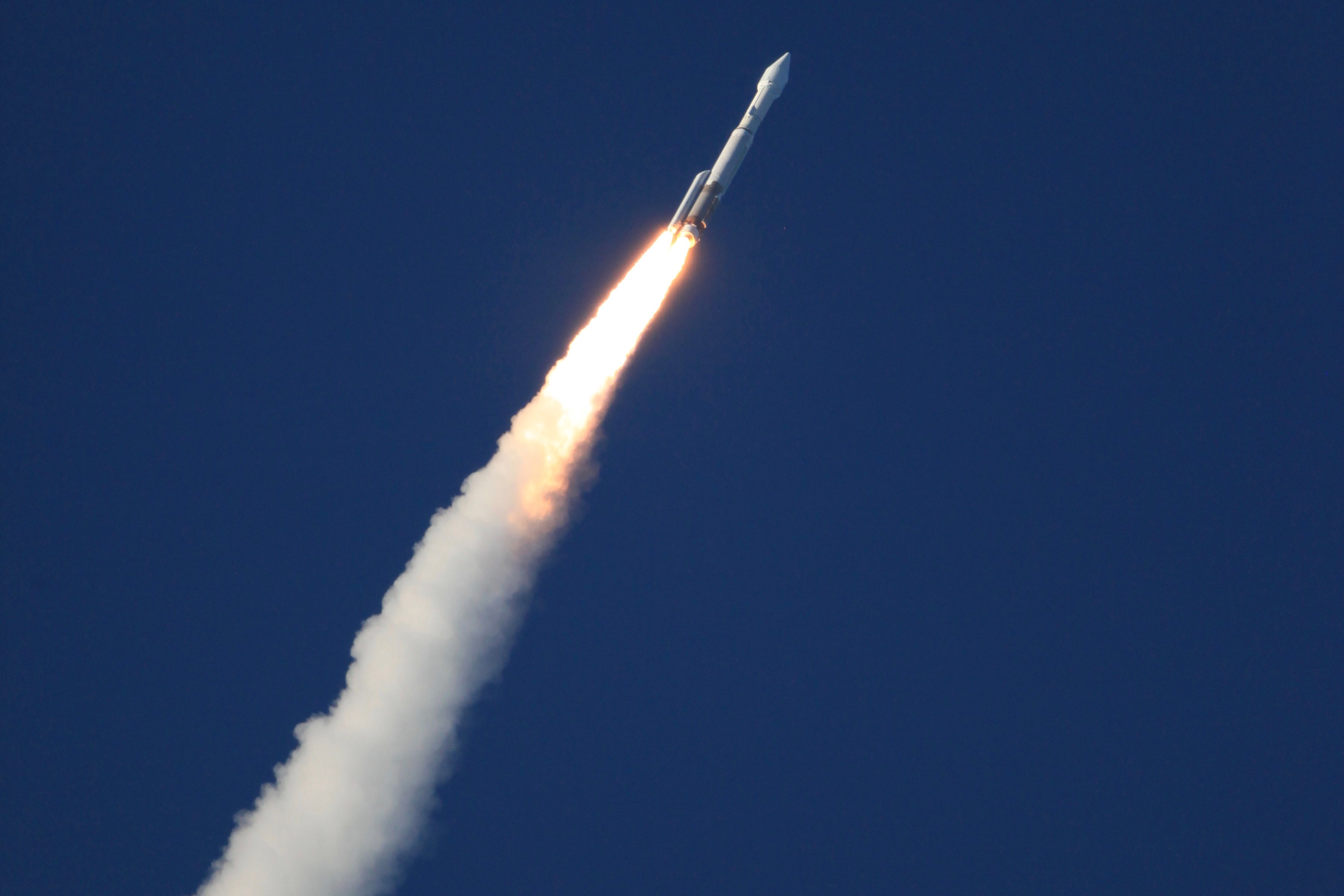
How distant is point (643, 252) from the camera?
30.4 m

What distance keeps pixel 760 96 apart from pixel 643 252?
469cm

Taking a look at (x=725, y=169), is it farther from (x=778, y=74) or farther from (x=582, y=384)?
(x=582, y=384)

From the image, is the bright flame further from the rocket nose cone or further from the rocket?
the rocket nose cone

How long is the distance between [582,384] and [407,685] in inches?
287

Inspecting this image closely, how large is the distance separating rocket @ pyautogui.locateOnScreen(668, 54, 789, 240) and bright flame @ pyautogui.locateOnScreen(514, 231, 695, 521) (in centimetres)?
176

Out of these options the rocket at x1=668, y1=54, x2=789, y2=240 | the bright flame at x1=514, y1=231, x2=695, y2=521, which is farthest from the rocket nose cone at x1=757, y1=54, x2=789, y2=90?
the bright flame at x1=514, y1=231, x2=695, y2=521

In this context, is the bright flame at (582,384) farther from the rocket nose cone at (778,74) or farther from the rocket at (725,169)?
the rocket nose cone at (778,74)

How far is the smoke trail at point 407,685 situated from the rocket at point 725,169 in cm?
76

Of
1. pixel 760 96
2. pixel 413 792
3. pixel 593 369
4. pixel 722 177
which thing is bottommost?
pixel 413 792

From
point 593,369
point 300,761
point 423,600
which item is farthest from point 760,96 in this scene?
point 300,761

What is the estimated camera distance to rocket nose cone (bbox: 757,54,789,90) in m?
27.4

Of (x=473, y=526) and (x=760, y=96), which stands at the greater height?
(x=760, y=96)

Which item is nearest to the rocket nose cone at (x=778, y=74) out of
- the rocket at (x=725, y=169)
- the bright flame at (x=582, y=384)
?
the rocket at (x=725, y=169)

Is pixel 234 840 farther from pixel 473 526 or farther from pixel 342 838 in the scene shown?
pixel 473 526
